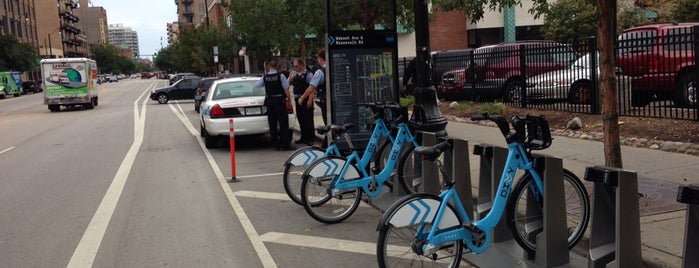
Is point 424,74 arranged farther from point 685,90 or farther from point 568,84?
point 568,84

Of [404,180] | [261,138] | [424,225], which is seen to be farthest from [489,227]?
[261,138]

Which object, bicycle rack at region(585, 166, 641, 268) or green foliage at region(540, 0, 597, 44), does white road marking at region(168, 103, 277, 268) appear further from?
green foliage at region(540, 0, 597, 44)

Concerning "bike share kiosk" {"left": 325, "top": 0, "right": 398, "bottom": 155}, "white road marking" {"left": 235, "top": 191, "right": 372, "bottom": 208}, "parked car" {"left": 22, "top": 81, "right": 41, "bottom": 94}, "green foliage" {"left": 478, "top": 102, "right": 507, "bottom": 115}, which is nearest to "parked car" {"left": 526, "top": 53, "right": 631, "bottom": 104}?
"green foliage" {"left": 478, "top": 102, "right": 507, "bottom": 115}

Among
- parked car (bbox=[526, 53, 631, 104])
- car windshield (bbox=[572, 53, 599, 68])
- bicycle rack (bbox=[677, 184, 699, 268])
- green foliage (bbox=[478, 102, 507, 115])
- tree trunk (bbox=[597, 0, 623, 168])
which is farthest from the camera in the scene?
green foliage (bbox=[478, 102, 507, 115])

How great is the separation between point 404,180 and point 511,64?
30.0ft

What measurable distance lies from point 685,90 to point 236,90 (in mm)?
8847

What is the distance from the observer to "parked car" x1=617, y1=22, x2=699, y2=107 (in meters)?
10.3

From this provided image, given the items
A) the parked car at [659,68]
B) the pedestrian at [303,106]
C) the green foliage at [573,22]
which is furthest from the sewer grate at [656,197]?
the green foliage at [573,22]

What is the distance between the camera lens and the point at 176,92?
33.6 metres

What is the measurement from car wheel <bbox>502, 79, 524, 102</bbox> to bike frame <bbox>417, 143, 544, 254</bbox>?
10.8 m

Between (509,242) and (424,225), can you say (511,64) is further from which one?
(424,225)

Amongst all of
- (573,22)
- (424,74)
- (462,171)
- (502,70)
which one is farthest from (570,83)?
(573,22)

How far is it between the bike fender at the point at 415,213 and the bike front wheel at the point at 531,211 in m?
0.74

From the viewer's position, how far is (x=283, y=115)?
1155 centimetres
